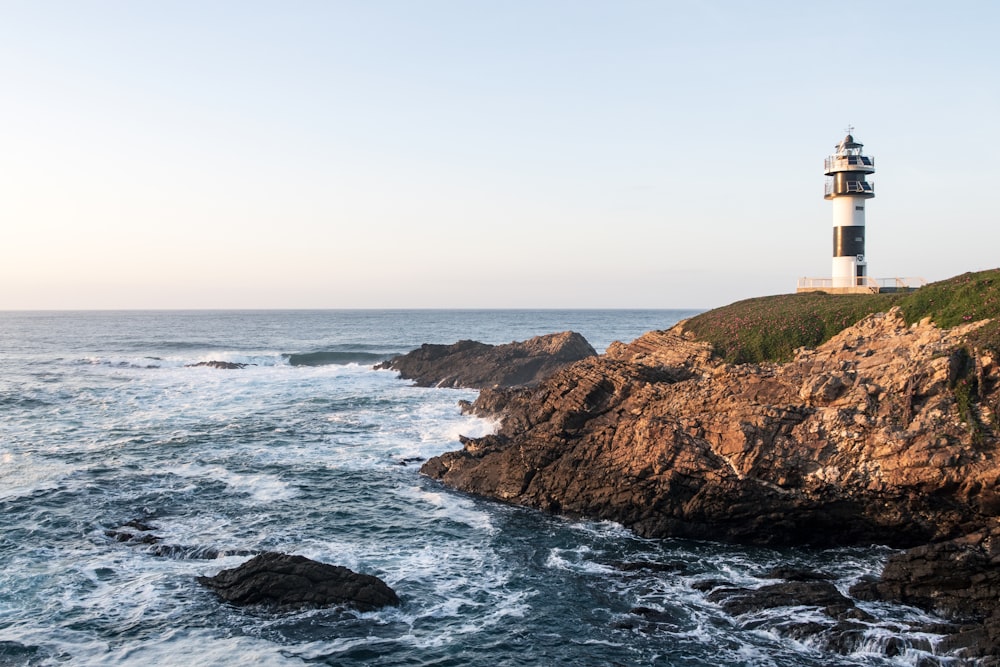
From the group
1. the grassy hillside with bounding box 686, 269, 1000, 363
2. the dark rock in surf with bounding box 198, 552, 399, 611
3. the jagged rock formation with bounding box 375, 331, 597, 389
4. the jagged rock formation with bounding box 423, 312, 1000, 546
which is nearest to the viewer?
the dark rock in surf with bounding box 198, 552, 399, 611

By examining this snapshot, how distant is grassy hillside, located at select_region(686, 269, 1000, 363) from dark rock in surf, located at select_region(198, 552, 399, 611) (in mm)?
15305

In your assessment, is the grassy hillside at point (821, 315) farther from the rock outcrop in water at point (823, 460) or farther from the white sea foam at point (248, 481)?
the white sea foam at point (248, 481)

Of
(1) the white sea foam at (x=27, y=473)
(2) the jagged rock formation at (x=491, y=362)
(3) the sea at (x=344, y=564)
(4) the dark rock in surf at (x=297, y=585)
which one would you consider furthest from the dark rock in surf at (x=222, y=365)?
(4) the dark rock in surf at (x=297, y=585)

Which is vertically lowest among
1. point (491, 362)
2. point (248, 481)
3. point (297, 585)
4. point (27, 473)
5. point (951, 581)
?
point (297, 585)

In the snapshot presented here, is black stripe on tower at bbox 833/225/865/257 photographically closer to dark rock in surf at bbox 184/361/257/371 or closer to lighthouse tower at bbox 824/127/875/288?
lighthouse tower at bbox 824/127/875/288

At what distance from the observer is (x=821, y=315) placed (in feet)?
85.1

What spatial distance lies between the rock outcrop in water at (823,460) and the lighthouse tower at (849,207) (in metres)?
10.5

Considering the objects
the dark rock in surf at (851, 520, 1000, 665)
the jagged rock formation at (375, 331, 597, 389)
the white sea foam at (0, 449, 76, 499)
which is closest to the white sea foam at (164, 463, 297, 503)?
the white sea foam at (0, 449, 76, 499)

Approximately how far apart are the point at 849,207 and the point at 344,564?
92.3 feet

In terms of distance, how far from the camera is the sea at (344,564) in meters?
13.9

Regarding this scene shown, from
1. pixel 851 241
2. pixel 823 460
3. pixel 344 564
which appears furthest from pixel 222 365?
pixel 823 460

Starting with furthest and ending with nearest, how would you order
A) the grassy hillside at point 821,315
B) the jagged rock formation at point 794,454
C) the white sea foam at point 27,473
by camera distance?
1. the white sea foam at point 27,473
2. the grassy hillside at point 821,315
3. the jagged rock formation at point 794,454

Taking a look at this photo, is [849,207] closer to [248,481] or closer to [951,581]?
[951,581]

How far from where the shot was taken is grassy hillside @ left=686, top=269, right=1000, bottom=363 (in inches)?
840
